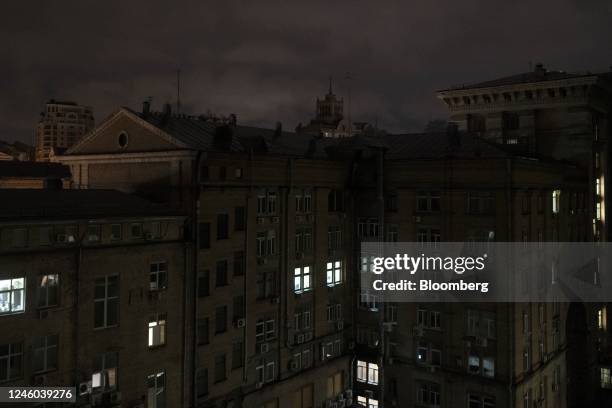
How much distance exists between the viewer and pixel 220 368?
31250 mm

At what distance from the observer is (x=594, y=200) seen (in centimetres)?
4866

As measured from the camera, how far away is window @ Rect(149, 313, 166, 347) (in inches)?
1087

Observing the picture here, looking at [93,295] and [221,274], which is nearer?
[93,295]

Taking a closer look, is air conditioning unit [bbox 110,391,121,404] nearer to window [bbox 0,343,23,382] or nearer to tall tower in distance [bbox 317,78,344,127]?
window [bbox 0,343,23,382]

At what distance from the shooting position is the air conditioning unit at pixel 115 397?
2536 cm

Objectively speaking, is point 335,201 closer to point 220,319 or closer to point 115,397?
point 220,319

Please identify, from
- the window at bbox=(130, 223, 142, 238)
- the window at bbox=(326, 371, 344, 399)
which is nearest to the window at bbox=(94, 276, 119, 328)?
the window at bbox=(130, 223, 142, 238)

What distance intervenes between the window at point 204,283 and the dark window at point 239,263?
2.33 m

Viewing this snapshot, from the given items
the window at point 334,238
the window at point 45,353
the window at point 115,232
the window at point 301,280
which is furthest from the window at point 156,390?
the window at point 334,238

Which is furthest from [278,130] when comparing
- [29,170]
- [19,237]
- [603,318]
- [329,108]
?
[329,108]

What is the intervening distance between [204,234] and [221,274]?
8.98ft

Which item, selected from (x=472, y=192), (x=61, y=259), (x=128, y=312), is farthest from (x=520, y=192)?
(x=61, y=259)

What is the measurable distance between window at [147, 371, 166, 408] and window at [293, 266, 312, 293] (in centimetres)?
1094

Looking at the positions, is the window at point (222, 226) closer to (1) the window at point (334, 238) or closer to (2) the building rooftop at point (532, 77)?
(1) the window at point (334, 238)
